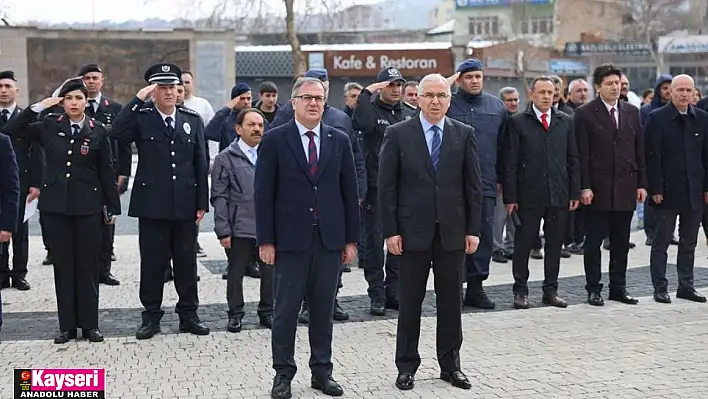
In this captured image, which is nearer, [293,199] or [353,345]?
[293,199]

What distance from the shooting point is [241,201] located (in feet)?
27.9

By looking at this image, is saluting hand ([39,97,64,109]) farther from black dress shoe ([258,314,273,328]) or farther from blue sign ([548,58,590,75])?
blue sign ([548,58,590,75])

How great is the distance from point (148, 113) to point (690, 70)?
62366 mm

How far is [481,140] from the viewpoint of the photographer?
9.14 meters

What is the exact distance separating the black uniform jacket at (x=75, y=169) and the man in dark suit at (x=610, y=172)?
4.71 m

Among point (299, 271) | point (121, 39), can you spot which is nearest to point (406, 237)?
point (299, 271)

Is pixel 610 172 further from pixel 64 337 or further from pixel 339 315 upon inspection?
pixel 64 337

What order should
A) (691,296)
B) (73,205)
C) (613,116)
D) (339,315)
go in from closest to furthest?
(73,205), (339,315), (613,116), (691,296)

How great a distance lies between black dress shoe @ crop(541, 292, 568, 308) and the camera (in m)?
9.23

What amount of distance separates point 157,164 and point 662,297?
5283 millimetres

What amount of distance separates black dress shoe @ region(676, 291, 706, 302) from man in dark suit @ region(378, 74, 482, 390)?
3.93 meters

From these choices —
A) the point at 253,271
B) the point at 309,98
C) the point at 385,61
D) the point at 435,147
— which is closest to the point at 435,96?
the point at 435,147

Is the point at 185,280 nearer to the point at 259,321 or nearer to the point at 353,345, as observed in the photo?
the point at 259,321

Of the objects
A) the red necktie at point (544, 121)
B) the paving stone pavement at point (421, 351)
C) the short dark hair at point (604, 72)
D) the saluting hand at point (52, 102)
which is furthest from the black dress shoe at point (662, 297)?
the saluting hand at point (52, 102)
